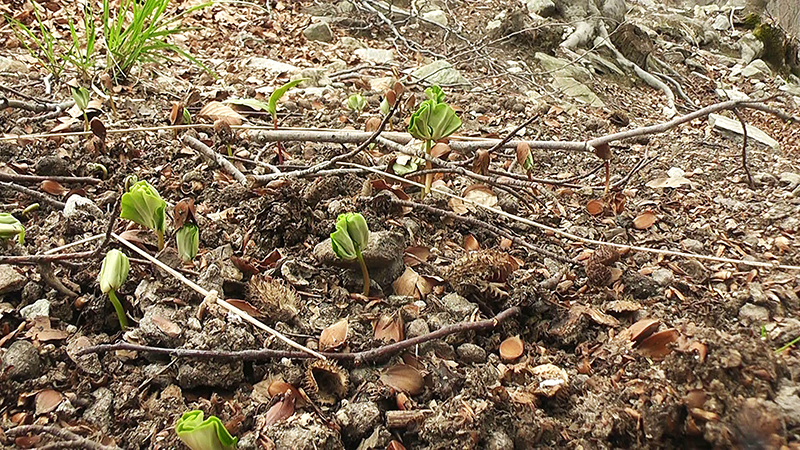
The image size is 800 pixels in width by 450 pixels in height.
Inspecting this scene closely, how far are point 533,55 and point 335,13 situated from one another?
1275 millimetres

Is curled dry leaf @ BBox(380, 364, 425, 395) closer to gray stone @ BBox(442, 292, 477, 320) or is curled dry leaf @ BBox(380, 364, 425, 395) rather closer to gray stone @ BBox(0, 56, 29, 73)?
gray stone @ BBox(442, 292, 477, 320)

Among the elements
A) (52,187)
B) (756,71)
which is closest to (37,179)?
(52,187)

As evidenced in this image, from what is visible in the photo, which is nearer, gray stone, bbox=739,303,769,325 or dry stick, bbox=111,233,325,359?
dry stick, bbox=111,233,325,359

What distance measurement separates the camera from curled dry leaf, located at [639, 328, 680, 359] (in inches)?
39.3

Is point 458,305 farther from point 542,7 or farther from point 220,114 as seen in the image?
point 542,7

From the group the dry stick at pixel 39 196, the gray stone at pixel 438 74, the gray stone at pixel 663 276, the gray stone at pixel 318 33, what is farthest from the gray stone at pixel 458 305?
the gray stone at pixel 318 33

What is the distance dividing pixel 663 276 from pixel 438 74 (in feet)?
5.78

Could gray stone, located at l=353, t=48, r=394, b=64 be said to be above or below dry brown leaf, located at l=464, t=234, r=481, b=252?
below

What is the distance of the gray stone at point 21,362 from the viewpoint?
91 centimetres

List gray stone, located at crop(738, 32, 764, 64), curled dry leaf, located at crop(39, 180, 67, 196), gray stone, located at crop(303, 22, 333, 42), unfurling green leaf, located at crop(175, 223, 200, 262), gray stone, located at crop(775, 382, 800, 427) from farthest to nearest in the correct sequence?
gray stone, located at crop(738, 32, 764, 64)
gray stone, located at crop(303, 22, 333, 42)
curled dry leaf, located at crop(39, 180, 67, 196)
unfurling green leaf, located at crop(175, 223, 200, 262)
gray stone, located at crop(775, 382, 800, 427)

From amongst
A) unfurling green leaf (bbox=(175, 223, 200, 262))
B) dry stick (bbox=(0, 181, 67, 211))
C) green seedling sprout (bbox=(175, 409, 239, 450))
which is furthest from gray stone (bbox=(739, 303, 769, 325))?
dry stick (bbox=(0, 181, 67, 211))

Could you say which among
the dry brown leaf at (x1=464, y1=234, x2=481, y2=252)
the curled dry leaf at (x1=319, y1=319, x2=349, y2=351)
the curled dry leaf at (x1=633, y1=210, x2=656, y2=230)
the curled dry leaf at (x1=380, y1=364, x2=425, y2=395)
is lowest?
the curled dry leaf at (x1=633, y1=210, x2=656, y2=230)

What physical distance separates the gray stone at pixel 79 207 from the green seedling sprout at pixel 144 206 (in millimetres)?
247

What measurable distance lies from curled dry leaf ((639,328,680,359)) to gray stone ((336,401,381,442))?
1.65 ft
